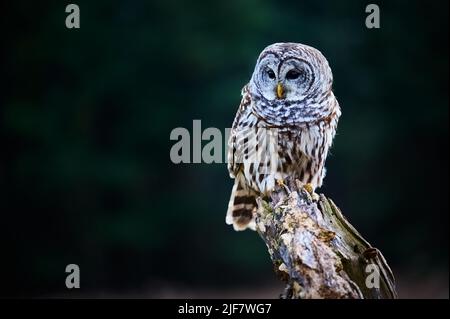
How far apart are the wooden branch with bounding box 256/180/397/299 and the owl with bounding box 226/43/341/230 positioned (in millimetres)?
1011

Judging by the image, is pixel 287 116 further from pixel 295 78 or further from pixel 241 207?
pixel 241 207

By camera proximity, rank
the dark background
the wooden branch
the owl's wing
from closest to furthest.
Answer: the wooden branch < the owl's wing < the dark background

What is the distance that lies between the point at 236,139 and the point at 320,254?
7.03 feet

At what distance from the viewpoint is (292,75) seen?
5.06 m

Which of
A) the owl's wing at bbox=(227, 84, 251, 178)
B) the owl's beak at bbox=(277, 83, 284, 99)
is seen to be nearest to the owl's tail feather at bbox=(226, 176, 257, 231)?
the owl's wing at bbox=(227, 84, 251, 178)

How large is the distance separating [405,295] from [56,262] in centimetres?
537

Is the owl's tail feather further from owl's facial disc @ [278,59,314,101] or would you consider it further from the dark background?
the dark background

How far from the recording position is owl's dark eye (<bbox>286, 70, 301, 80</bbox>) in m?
5.03

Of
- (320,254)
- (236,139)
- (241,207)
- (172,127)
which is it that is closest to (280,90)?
(236,139)

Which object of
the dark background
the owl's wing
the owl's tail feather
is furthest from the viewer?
the dark background

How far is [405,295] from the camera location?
32.8 feet
